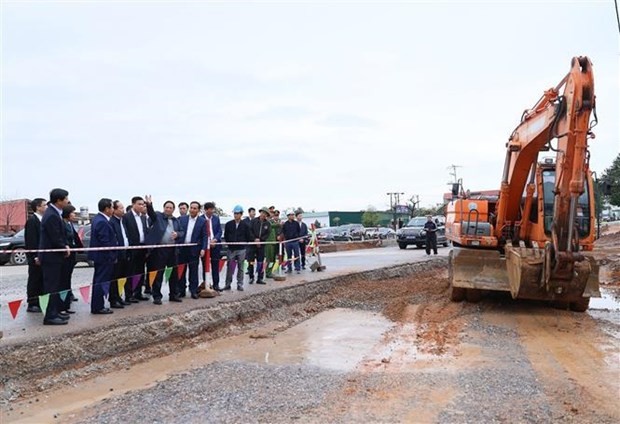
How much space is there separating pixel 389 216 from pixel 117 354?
84.1 metres

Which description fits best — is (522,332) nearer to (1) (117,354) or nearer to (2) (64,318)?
(1) (117,354)

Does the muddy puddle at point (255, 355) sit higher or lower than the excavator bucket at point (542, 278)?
lower

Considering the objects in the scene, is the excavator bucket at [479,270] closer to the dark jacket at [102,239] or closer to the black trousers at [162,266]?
the black trousers at [162,266]

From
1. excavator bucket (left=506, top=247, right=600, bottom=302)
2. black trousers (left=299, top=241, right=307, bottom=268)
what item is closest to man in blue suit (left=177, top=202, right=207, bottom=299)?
black trousers (left=299, top=241, right=307, bottom=268)

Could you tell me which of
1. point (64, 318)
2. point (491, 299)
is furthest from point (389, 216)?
point (64, 318)

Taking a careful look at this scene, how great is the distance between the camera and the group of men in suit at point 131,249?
7.84m

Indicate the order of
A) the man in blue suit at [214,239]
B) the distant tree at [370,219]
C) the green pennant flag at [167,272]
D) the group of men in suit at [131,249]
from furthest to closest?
the distant tree at [370,219]
the man in blue suit at [214,239]
the green pennant flag at [167,272]
the group of men in suit at [131,249]

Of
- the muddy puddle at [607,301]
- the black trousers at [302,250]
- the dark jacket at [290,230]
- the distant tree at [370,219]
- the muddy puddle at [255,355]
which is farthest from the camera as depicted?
the distant tree at [370,219]

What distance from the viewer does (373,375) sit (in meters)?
6.61

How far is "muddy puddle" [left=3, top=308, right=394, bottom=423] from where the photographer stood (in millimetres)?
5839

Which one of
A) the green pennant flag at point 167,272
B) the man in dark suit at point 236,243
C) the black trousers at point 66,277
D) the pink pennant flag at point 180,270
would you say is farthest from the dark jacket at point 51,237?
the man in dark suit at point 236,243

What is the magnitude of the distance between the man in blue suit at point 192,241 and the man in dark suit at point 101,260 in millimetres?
1773

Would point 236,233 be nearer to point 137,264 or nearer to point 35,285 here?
point 137,264

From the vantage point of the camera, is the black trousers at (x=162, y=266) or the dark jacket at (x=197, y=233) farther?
the dark jacket at (x=197, y=233)
